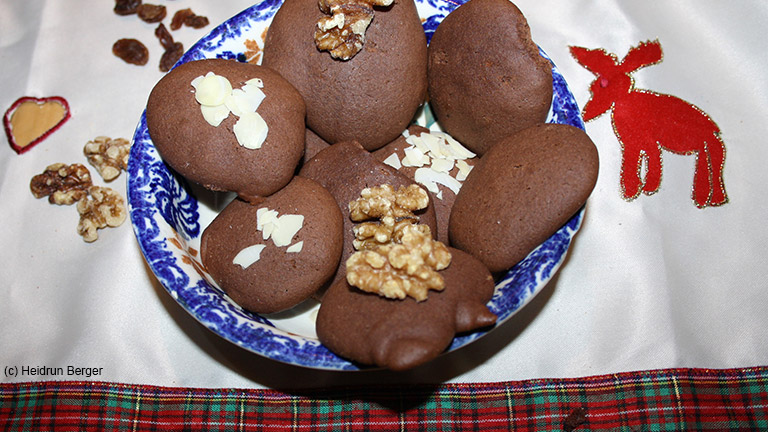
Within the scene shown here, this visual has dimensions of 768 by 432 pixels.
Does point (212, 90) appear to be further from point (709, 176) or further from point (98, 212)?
point (709, 176)

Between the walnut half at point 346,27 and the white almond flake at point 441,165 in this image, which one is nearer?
the walnut half at point 346,27

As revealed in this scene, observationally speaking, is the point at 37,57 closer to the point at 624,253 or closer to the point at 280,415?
the point at 280,415

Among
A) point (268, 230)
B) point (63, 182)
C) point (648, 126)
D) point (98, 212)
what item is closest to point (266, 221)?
point (268, 230)

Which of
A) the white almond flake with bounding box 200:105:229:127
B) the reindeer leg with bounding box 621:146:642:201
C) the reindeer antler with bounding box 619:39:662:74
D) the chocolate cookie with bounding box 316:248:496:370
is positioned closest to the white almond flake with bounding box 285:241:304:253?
the chocolate cookie with bounding box 316:248:496:370

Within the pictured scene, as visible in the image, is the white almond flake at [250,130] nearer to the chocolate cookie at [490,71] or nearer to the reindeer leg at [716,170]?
the chocolate cookie at [490,71]

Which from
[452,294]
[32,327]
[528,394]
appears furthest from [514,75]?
[32,327]

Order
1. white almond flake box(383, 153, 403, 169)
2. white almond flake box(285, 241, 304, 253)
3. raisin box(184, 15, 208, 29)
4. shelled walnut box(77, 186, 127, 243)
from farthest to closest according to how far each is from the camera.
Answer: raisin box(184, 15, 208, 29)
shelled walnut box(77, 186, 127, 243)
white almond flake box(383, 153, 403, 169)
white almond flake box(285, 241, 304, 253)

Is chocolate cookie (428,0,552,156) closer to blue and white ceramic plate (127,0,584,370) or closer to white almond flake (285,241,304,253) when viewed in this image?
blue and white ceramic plate (127,0,584,370)

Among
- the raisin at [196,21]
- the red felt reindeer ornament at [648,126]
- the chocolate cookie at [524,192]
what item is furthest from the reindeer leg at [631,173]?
the raisin at [196,21]
